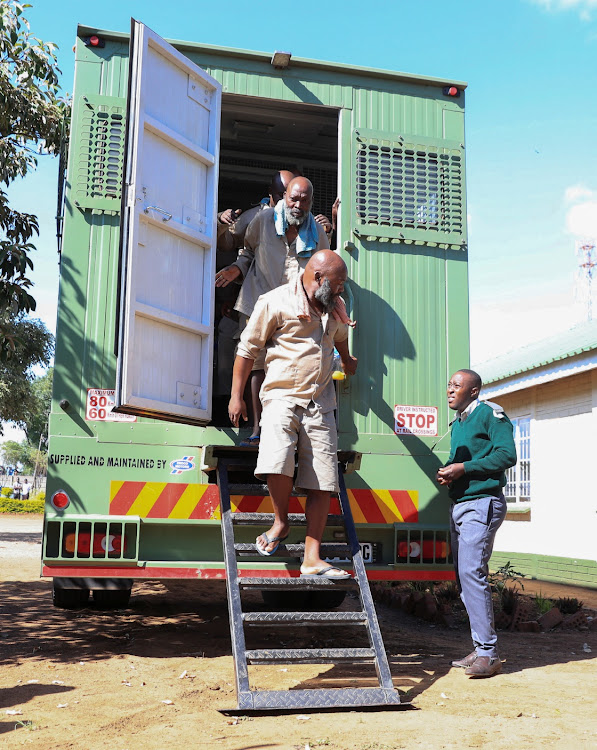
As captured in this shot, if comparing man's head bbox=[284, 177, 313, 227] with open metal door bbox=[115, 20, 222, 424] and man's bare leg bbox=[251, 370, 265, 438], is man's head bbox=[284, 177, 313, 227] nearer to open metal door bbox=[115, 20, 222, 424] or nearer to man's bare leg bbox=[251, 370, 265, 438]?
open metal door bbox=[115, 20, 222, 424]

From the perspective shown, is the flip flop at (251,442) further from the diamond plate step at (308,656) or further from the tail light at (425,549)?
the diamond plate step at (308,656)

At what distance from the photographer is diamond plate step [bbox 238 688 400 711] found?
11.9 feet

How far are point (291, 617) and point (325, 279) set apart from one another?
1.77 metres

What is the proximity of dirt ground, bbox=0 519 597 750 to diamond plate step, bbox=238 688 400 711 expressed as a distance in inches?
2.0

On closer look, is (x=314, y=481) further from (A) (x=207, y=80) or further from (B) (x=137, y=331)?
(A) (x=207, y=80)

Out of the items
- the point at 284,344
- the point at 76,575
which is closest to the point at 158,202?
the point at 284,344

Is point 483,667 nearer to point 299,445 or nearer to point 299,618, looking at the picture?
point 299,618

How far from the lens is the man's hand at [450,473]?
4652 mm

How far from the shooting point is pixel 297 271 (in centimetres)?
523

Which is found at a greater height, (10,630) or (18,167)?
(18,167)

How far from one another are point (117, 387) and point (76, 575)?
1172 mm

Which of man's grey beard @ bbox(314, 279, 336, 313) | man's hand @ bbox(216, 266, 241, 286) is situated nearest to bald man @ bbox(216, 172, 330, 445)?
man's hand @ bbox(216, 266, 241, 286)

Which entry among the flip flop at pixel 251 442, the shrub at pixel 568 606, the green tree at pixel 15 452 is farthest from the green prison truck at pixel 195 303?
the green tree at pixel 15 452

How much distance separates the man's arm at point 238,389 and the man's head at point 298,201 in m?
1.11
